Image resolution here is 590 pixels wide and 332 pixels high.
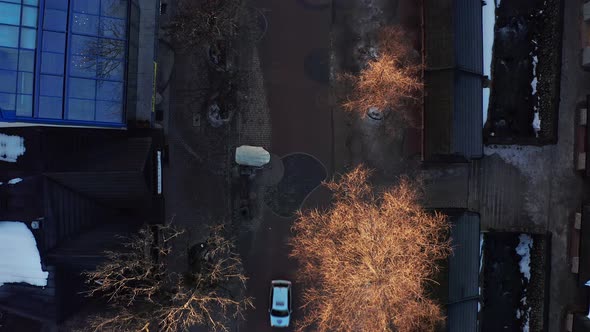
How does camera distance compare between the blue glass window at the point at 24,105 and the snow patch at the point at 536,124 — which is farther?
the snow patch at the point at 536,124

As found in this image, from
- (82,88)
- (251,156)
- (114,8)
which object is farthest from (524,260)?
(114,8)

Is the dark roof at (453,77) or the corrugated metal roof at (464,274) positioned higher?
the dark roof at (453,77)

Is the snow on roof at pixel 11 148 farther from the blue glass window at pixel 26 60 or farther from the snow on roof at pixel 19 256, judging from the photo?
the blue glass window at pixel 26 60

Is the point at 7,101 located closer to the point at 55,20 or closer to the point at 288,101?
the point at 55,20

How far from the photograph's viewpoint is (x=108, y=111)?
17.7 meters

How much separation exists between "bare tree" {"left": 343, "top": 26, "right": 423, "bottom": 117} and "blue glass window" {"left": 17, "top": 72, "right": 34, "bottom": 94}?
47.3 ft

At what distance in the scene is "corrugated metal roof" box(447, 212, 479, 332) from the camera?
1922 centimetres

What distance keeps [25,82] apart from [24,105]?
92 cm

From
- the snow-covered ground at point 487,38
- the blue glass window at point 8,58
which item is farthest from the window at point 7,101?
the snow-covered ground at point 487,38

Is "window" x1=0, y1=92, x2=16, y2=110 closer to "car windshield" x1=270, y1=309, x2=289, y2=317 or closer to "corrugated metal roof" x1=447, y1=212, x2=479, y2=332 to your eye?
"car windshield" x1=270, y1=309, x2=289, y2=317

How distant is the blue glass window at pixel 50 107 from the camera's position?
1636cm

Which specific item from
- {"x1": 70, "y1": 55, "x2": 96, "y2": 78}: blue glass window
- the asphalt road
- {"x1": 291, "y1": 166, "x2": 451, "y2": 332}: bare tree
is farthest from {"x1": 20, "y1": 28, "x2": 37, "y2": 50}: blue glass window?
{"x1": 291, "y1": 166, "x2": 451, "y2": 332}: bare tree

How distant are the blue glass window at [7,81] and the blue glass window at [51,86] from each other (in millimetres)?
945

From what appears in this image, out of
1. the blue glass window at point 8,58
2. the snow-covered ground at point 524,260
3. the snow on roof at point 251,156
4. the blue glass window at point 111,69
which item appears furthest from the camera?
the snow-covered ground at point 524,260
